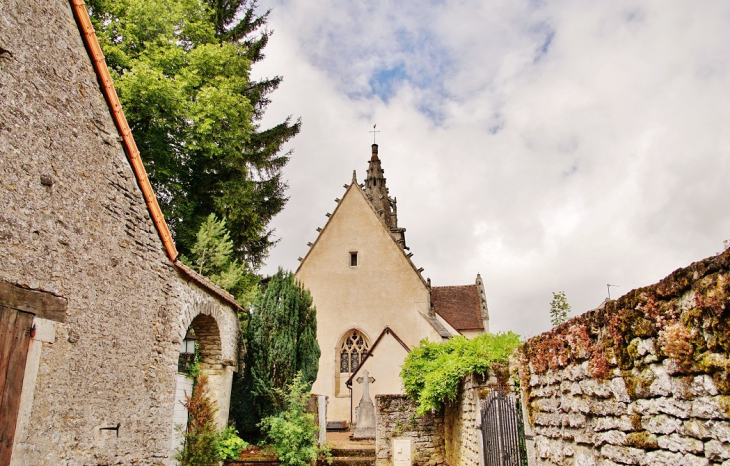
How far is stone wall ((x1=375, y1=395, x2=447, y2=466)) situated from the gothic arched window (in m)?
7.30

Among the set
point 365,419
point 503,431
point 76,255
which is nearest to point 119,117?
point 76,255

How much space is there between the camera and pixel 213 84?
15.5 metres

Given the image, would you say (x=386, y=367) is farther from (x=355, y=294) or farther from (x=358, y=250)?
(x=358, y=250)

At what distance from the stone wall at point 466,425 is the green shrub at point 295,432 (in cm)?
273

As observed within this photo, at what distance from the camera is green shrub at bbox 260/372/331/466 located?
396 inches

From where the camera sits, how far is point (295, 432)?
1021 cm

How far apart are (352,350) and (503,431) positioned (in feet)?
44.7

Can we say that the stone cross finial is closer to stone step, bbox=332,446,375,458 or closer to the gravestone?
the gravestone

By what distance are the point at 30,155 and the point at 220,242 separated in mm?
7644

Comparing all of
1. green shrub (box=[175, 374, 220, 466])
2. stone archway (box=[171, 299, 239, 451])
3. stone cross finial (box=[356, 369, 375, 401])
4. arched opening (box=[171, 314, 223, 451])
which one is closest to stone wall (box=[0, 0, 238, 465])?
green shrub (box=[175, 374, 220, 466])

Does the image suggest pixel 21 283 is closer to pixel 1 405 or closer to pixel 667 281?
pixel 1 405

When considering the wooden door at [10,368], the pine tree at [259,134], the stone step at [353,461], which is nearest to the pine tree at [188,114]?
the pine tree at [259,134]

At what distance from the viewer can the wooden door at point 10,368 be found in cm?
486

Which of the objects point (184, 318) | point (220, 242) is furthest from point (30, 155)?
point (220, 242)
